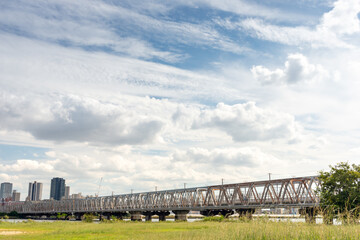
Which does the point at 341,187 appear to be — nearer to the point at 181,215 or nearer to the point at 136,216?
the point at 181,215

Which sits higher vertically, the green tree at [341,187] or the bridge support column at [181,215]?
the green tree at [341,187]

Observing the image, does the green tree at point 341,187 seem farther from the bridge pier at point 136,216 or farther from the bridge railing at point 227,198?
the bridge pier at point 136,216

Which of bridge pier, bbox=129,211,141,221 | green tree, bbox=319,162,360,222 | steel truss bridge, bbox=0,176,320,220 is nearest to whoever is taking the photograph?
green tree, bbox=319,162,360,222

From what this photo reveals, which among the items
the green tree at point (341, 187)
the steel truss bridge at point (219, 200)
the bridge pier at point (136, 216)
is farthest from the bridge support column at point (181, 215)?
the green tree at point (341, 187)

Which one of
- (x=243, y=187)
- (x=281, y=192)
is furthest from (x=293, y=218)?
(x=243, y=187)

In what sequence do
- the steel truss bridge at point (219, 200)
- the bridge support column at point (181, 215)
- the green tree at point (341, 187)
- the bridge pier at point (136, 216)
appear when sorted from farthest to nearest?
1. the bridge pier at point (136, 216)
2. the bridge support column at point (181, 215)
3. the steel truss bridge at point (219, 200)
4. the green tree at point (341, 187)

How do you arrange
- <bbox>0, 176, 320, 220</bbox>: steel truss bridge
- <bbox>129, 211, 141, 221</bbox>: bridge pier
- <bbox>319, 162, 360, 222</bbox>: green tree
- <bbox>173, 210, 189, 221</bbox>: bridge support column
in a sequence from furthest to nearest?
<bbox>129, 211, 141, 221</bbox>: bridge pier → <bbox>173, 210, 189, 221</bbox>: bridge support column → <bbox>0, 176, 320, 220</bbox>: steel truss bridge → <bbox>319, 162, 360, 222</bbox>: green tree

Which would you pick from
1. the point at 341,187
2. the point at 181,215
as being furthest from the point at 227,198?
the point at 341,187

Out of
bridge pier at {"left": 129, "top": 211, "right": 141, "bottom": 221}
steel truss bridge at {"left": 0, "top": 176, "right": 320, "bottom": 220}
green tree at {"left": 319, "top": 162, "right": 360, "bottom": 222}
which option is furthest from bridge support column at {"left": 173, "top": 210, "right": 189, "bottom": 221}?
green tree at {"left": 319, "top": 162, "right": 360, "bottom": 222}

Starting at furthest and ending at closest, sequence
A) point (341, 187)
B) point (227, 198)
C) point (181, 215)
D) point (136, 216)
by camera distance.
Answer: point (136, 216)
point (181, 215)
point (227, 198)
point (341, 187)

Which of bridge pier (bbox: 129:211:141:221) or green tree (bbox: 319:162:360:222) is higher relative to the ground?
green tree (bbox: 319:162:360:222)

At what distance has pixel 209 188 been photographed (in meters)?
89.1

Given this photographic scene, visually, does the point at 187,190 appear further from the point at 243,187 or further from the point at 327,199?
the point at 327,199

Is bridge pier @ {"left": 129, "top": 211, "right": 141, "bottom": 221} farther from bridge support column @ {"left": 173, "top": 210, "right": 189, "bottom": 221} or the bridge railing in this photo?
bridge support column @ {"left": 173, "top": 210, "right": 189, "bottom": 221}
